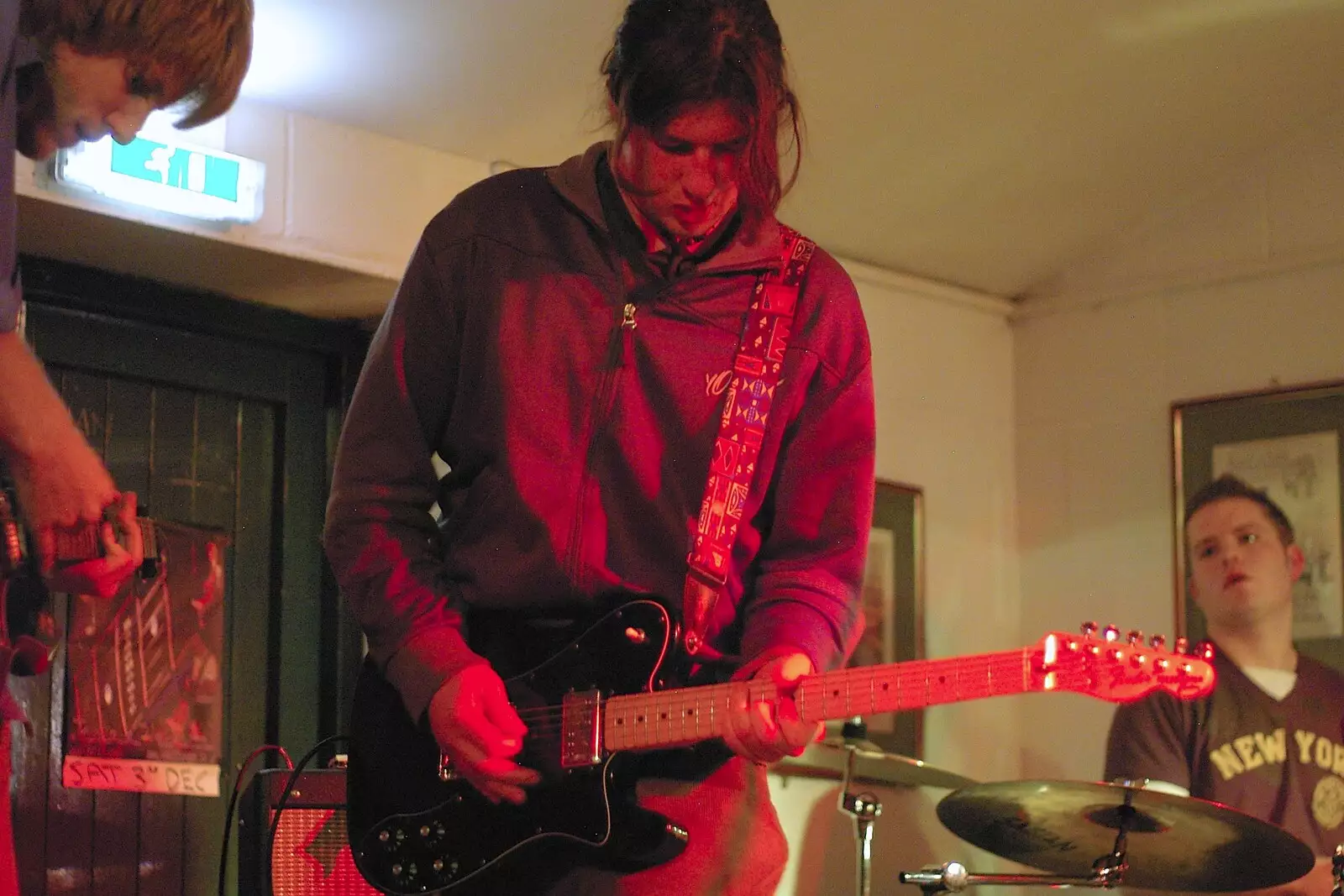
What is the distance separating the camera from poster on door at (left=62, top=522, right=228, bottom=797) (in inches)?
149

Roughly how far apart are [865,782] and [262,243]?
210 cm

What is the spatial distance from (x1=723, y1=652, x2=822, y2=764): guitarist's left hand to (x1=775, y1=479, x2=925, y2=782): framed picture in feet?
8.94

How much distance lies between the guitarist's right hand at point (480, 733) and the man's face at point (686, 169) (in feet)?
2.00

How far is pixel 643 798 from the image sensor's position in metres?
2.00

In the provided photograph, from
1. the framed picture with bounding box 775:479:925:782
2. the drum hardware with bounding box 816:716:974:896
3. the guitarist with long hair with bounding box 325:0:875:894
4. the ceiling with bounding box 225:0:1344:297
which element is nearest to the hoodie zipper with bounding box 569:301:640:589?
the guitarist with long hair with bounding box 325:0:875:894

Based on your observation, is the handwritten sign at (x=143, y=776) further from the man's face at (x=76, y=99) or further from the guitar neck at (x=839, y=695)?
the man's face at (x=76, y=99)

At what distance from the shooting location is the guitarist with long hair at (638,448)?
2006 mm

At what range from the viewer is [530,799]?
6.60 feet

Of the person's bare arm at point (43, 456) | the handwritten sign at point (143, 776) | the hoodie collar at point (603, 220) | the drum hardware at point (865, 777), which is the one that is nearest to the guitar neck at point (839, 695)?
the hoodie collar at point (603, 220)

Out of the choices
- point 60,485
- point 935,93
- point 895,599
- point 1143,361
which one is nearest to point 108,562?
point 60,485

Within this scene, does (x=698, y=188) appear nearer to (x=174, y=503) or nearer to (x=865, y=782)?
(x=174, y=503)

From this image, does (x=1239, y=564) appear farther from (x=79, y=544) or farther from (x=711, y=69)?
(x=79, y=544)

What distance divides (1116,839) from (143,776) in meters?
2.10

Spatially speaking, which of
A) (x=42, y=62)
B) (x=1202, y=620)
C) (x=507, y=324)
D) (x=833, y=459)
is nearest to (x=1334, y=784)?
(x=1202, y=620)
